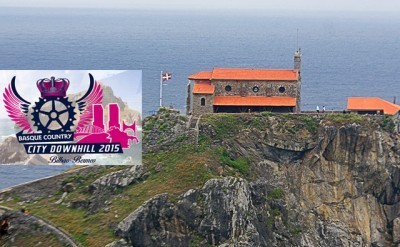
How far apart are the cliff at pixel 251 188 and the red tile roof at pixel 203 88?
12.5 feet

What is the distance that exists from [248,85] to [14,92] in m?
40.9

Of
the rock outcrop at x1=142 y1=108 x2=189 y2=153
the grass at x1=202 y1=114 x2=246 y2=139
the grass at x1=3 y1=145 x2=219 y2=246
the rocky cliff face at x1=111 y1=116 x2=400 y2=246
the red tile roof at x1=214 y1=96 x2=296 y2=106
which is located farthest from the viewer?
the red tile roof at x1=214 y1=96 x2=296 y2=106

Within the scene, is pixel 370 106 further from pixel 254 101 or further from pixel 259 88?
pixel 254 101

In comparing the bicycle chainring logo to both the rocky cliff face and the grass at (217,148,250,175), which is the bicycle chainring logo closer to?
the rocky cliff face

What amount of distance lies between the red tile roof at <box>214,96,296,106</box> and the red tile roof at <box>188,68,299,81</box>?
1.99 metres

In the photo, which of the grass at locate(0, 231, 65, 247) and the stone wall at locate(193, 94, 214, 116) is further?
the stone wall at locate(193, 94, 214, 116)

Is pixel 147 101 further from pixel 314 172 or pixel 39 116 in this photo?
pixel 39 116

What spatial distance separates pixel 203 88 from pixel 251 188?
16.2 m

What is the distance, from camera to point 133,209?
249 feet

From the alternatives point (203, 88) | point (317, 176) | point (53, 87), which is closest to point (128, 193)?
point (53, 87)

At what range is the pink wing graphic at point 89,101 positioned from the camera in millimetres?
60031

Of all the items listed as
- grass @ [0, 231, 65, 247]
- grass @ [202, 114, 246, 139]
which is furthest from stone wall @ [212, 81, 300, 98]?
grass @ [0, 231, 65, 247]

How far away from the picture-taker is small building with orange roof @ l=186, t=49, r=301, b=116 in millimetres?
96125

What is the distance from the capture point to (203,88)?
95.9m
